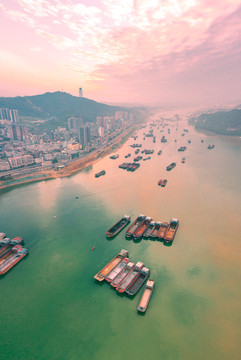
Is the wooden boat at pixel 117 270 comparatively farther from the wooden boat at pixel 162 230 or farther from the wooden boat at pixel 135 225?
the wooden boat at pixel 162 230

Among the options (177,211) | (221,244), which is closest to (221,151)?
(177,211)

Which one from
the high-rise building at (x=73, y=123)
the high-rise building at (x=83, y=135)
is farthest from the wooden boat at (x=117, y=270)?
the high-rise building at (x=73, y=123)

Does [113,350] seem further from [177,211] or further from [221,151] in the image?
[221,151]

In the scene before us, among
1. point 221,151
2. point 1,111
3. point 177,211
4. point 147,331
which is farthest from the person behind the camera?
point 1,111

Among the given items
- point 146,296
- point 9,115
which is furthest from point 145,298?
point 9,115

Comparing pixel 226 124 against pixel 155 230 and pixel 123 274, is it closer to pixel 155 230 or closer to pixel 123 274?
pixel 155 230

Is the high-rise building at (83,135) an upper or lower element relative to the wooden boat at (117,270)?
upper
